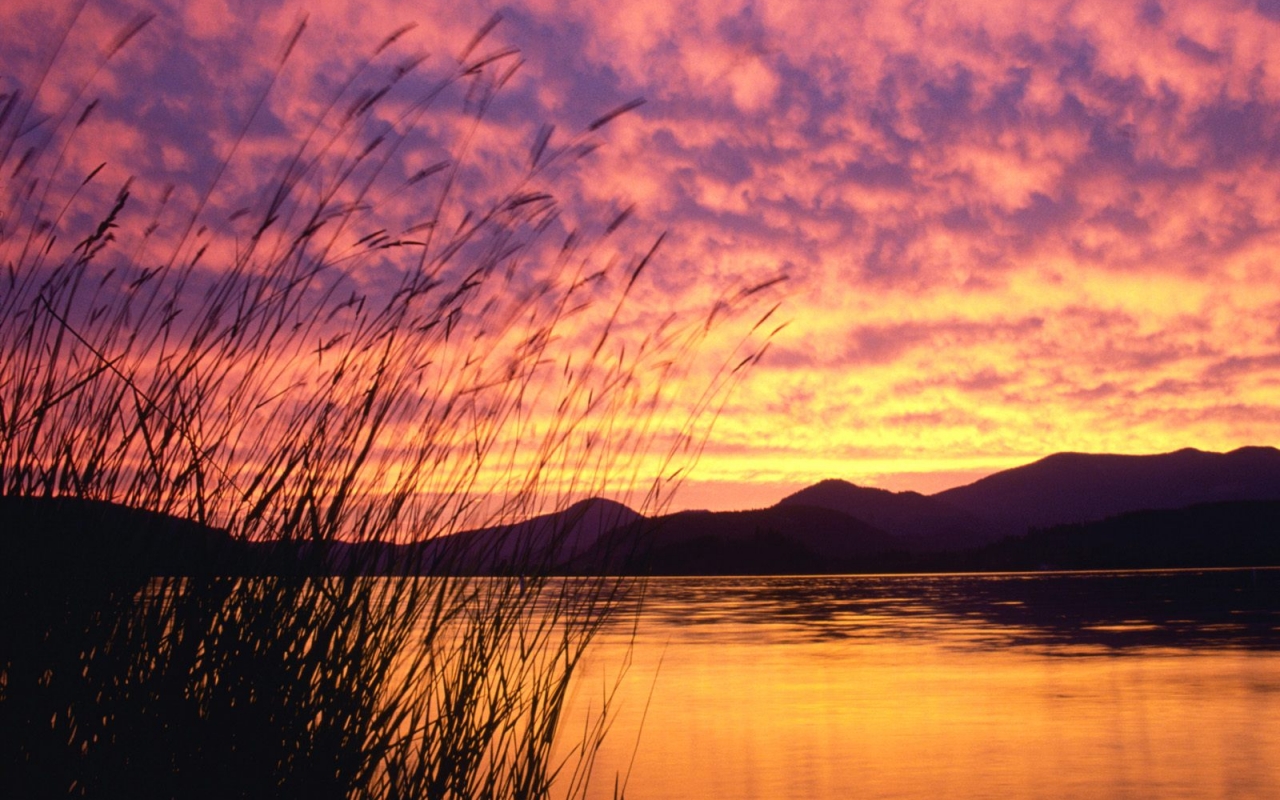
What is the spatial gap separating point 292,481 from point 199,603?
50 cm

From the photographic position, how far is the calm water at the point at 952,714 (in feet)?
24.9

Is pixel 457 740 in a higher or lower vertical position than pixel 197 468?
lower

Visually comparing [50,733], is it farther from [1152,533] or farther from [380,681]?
[1152,533]

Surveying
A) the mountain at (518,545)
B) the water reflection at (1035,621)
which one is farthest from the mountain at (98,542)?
the water reflection at (1035,621)

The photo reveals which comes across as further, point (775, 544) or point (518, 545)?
point (775, 544)

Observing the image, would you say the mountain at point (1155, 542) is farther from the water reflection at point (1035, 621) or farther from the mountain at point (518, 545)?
the mountain at point (518, 545)

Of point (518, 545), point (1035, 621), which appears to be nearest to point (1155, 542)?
point (1035, 621)

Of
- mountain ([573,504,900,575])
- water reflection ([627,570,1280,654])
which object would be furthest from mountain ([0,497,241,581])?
mountain ([573,504,900,575])

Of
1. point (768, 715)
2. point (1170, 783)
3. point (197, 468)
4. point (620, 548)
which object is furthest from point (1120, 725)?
point (197, 468)

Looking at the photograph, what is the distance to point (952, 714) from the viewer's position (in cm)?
1029

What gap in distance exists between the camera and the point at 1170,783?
736 cm

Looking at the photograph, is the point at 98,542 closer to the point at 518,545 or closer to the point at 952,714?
the point at 518,545

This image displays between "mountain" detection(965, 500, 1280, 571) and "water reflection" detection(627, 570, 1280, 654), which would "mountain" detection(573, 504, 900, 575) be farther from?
"water reflection" detection(627, 570, 1280, 654)

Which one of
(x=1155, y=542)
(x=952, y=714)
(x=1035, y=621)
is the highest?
(x=1155, y=542)
